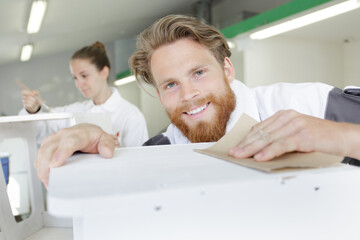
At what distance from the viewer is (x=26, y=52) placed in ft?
15.1

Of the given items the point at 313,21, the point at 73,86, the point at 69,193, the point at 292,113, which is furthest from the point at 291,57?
the point at 73,86

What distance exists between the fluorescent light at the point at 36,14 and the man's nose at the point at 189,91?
256cm

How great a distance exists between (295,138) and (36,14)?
3530 millimetres

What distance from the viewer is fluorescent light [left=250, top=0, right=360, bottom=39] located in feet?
5.50

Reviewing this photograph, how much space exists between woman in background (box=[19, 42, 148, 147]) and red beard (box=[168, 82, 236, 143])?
0.72 m

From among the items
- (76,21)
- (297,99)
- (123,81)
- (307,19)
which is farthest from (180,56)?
(123,81)

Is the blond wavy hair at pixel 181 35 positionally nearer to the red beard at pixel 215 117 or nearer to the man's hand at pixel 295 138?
the red beard at pixel 215 117

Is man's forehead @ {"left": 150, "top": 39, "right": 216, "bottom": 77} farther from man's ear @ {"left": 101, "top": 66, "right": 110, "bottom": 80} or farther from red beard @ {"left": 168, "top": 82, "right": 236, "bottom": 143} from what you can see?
man's ear @ {"left": 101, "top": 66, "right": 110, "bottom": 80}

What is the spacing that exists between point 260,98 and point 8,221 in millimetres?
757

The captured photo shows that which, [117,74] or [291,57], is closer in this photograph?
[291,57]

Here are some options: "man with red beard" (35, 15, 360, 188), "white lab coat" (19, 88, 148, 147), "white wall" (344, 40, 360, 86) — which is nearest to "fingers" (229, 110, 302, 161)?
"man with red beard" (35, 15, 360, 188)

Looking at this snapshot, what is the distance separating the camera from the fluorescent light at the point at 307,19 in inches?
66.1

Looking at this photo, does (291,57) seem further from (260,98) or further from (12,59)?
(12,59)

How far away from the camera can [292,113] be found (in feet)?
1.46
